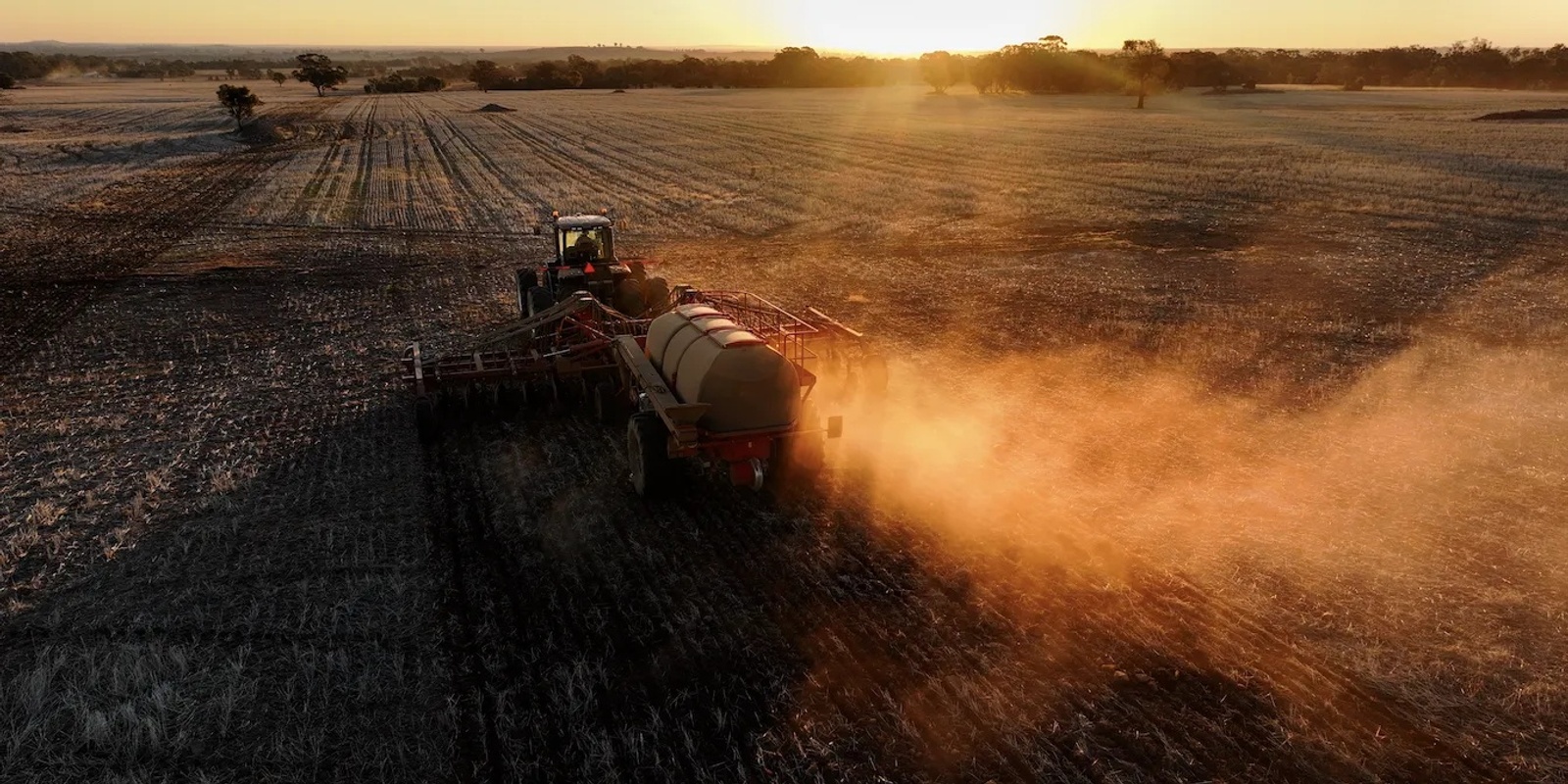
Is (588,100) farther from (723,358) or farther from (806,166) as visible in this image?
(723,358)

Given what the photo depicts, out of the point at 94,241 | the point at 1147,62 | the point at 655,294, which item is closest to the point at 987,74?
the point at 1147,62

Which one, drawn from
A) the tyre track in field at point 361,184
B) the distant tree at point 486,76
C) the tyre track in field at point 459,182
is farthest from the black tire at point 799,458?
the distant tree at point 486,76

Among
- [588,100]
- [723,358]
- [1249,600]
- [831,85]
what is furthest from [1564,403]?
[831,85]

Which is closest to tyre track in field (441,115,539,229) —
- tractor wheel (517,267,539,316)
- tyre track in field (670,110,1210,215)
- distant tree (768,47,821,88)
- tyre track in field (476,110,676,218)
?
tyre track in field (476,110,676,218)

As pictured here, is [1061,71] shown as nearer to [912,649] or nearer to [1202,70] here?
[1202,70]

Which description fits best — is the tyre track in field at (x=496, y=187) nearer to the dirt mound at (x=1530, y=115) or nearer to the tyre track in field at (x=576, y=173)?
the tyre track in field at (x=576, y=173)
